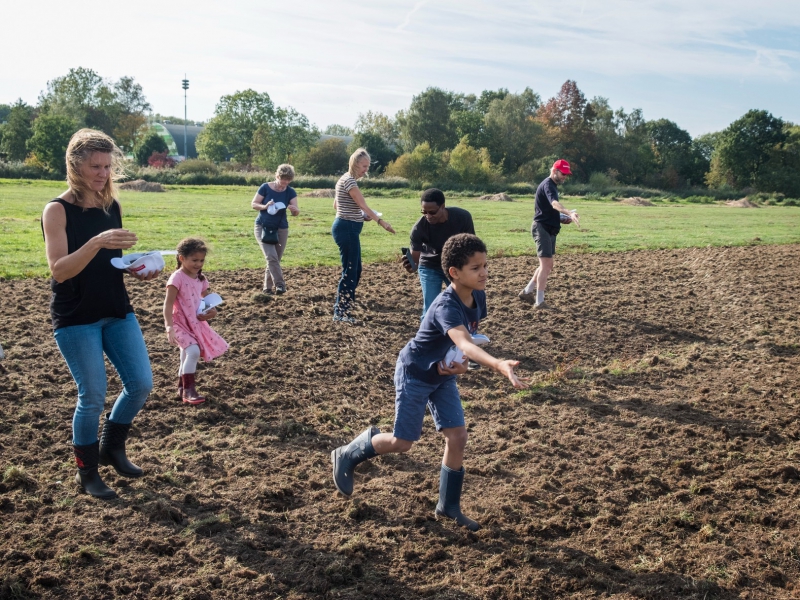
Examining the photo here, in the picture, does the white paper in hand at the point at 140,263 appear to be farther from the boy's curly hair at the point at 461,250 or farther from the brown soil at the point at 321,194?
the brown soil at the point at 321,194

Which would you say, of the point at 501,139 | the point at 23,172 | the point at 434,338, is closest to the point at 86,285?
the point at 434,338

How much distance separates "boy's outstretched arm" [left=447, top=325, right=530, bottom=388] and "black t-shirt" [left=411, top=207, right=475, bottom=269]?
11.8ft

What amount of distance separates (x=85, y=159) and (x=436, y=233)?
3.99 meters

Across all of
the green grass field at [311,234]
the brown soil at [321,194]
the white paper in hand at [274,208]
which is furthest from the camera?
the brown soil at [321,194]

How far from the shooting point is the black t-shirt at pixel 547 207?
35.5 feet

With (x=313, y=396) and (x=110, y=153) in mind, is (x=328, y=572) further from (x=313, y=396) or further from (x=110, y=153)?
(x=313, y=396)

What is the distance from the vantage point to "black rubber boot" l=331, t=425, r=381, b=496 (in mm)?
5023

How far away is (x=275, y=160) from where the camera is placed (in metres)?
82.8

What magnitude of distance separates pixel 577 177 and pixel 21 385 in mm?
80328

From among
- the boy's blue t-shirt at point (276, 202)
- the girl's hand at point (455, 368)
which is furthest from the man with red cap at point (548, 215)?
the girl's hand at point (455, 368)

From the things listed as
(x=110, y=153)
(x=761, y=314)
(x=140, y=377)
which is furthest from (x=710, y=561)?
(x=761, y=314)

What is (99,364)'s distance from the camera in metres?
4.78

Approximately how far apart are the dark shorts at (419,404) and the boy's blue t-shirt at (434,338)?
0.06 metres

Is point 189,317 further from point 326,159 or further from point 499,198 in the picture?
point 326,159
